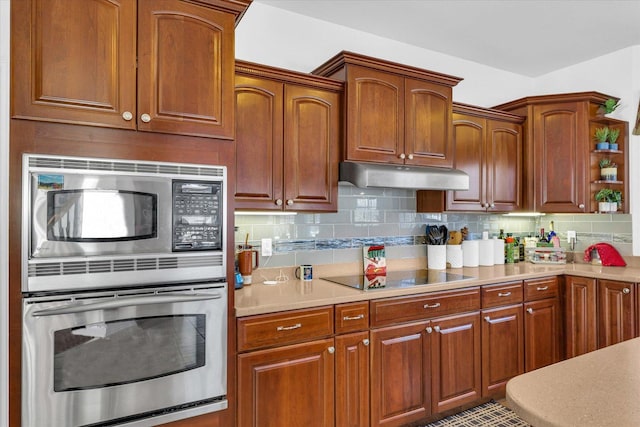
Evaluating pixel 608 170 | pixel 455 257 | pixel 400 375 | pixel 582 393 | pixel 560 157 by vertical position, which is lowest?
pixel 400 375

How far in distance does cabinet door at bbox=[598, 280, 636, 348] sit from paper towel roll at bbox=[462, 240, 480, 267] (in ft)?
2.95

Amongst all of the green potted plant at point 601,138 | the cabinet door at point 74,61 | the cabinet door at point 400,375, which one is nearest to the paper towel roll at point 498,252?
the green potted plant at point 601,138

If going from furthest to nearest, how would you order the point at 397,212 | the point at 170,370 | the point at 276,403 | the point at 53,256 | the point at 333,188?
the point at 397,212 → the point at 333,188 → the point at 276,403 → the point at 170,370 → the point at 53,256

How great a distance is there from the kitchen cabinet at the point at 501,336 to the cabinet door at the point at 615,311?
0.65 m

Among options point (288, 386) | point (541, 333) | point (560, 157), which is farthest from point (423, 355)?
point (560, 157)

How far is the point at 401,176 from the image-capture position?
2.61 m

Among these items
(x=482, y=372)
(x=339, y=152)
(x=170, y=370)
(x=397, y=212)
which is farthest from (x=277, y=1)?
(x=482, y=372)

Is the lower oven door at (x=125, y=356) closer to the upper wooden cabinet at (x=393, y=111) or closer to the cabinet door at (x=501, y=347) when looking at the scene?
the upper wooden cabinet at (x=393, y=111)

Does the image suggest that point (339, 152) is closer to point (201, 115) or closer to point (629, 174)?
point (201, 115)

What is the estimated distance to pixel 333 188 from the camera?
2617mm

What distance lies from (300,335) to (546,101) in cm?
299

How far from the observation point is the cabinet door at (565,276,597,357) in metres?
3.12

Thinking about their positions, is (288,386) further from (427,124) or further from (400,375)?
(427,124)

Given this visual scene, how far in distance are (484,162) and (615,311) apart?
57.9 inches
